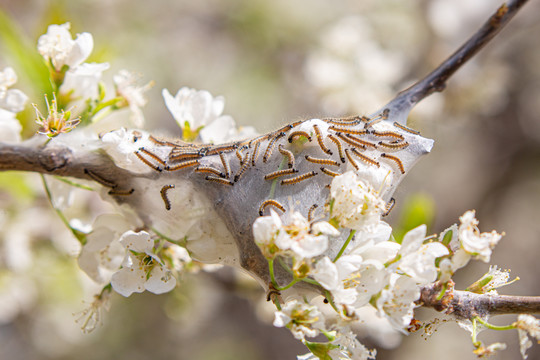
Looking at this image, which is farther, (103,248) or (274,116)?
(274,116)

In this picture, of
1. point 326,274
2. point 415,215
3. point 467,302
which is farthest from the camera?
point 415,215

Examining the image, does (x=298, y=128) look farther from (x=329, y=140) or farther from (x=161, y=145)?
(x=161, y=145)

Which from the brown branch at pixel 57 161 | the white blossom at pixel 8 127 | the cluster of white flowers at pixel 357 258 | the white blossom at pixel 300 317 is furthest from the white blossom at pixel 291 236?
the white blossom at pixel 8 127

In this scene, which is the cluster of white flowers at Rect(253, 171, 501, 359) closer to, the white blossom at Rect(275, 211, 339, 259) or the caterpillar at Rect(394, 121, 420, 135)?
the white blossom at Rect(275, 211, 339, 259)

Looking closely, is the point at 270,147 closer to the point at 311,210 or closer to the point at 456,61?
the point at 311,210

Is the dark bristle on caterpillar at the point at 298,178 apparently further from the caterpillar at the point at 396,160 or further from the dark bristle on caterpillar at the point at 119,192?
the dark bristle on caterpillar at the point at 119,192

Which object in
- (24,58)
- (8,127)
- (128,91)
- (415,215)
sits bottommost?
(8,127)

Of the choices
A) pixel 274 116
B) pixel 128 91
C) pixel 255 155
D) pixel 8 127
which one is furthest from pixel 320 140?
pixel 274 116
